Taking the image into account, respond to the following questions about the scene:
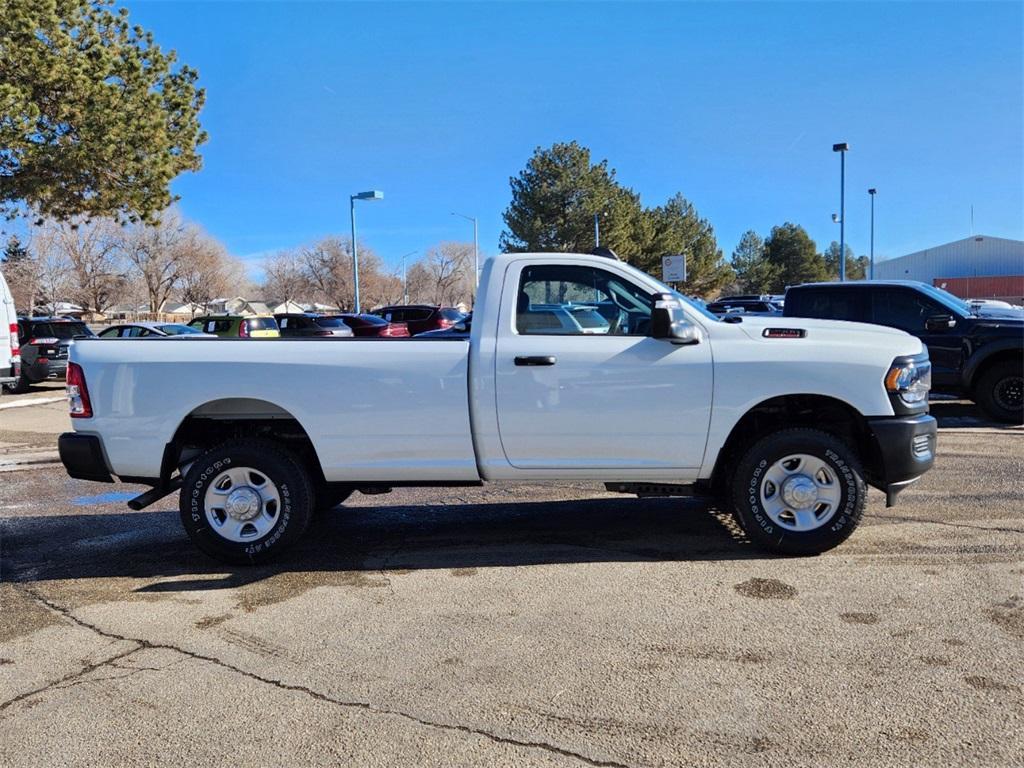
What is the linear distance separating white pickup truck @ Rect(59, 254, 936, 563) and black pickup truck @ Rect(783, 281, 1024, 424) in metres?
6.23

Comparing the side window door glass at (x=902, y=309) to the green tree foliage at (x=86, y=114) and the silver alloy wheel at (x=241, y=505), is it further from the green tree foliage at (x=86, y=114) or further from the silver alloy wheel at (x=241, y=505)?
the green tree foliage at (x=86, y=114)

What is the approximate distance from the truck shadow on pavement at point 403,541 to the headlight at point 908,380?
1356 millimetres

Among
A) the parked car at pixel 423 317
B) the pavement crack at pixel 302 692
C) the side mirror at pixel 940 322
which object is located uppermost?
the parked car at pixel 423 317

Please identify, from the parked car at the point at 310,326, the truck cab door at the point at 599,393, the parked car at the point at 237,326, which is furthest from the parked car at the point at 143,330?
the truck cab door at the point at 599,393

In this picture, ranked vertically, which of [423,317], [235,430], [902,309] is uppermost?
[423,317]

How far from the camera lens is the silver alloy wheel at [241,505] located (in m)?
5.09

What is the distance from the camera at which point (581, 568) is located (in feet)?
16.3

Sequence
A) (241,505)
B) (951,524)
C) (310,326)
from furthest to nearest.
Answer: (310,326)
(951,524)
(241,505)

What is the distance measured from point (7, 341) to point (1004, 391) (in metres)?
14.8

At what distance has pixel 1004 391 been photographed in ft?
34.2

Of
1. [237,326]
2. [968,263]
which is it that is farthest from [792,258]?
[237,326]

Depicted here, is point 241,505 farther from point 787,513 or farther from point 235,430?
point 787,513

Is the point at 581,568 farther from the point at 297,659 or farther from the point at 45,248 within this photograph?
the point at 45,248

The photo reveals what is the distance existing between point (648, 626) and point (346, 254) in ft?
265
